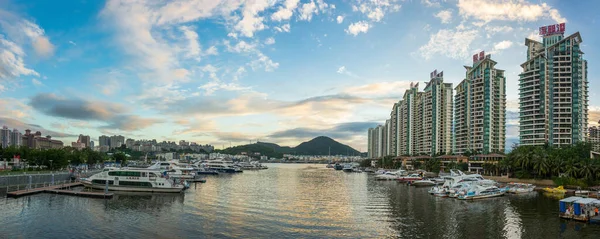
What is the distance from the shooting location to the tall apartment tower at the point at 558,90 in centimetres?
10150

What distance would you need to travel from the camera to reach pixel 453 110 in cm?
15488

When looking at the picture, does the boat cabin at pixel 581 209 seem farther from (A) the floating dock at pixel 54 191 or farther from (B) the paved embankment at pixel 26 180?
(B) the paved embankment at pixel 26 180

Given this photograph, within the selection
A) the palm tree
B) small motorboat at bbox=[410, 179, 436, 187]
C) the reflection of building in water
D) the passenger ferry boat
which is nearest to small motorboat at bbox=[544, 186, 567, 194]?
the palm tree

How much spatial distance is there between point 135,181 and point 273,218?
99.6ft

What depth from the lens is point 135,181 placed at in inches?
2271

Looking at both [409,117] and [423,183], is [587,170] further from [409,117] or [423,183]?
[409,117]

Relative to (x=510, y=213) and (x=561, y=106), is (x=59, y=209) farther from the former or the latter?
(x=561, y=106)

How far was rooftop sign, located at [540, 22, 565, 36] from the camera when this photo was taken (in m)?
103

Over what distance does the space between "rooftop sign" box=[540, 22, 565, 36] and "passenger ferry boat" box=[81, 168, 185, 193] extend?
339ft

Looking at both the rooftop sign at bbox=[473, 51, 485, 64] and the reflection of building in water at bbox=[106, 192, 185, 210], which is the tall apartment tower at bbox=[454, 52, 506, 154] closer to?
the rooftop sign at bbox=[473, 51, 485, 64]

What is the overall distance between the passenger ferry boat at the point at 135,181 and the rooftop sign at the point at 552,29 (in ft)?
339

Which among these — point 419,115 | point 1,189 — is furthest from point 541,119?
point 1,189

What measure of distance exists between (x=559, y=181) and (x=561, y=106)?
46373 mm

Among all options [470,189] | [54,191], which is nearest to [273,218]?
[54,191]
